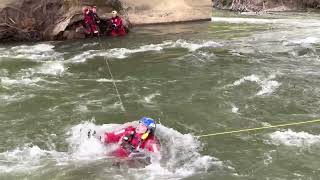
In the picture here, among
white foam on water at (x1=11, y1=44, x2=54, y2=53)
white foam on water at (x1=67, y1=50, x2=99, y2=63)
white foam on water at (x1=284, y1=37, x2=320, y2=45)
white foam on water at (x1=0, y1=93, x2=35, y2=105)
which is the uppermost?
white foam on water at (x1=11, y1=44, x2=54, y2=53)

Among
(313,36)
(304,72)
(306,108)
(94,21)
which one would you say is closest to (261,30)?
(313,36)

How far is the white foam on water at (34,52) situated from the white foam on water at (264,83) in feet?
20.2

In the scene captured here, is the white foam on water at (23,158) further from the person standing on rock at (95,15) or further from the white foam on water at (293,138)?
the person standing on rock at (95,15)

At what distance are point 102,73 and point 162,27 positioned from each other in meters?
9.56

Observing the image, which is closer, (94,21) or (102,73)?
(102,73)

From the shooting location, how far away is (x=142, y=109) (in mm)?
10602

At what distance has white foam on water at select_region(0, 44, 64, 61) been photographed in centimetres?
1583

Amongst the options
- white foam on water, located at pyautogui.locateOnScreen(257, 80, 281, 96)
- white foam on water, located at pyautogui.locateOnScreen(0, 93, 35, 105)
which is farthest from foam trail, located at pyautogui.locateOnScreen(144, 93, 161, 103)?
white foam on water, located at pyautogui.locateOnScreen(0, 93, 35, 105)

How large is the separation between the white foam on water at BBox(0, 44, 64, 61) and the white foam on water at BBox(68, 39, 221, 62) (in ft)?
2.59

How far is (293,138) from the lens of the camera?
351 inches

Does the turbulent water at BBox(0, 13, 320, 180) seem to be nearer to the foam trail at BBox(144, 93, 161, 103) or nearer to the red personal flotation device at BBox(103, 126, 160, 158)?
the foam trail at BBox(144, 93, 161, 103)

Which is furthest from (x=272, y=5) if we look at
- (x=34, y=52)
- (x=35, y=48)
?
(x=34, y=52)

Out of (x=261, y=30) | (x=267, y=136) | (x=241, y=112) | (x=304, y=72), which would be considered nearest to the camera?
(x=267, y=136)

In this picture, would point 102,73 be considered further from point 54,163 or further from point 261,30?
point 261,30
